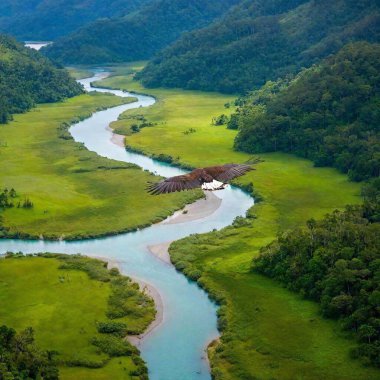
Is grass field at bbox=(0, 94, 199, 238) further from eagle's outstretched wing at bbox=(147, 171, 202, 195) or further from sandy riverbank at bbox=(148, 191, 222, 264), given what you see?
eagle's outstretched wing at bbox=(147, 171, 202, 195)

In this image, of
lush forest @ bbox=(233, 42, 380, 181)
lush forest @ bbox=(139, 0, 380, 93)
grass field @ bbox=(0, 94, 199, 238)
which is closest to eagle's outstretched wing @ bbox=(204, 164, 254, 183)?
grass field @ bbox=(0, 94, 199, 238)

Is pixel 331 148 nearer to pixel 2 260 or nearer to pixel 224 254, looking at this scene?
pixel 224 254

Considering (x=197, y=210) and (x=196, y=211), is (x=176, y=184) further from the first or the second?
(x=197, y=210)

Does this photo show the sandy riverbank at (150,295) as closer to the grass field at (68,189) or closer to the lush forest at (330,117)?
the grass field at (68,189)

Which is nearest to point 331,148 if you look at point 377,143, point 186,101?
point 377,143

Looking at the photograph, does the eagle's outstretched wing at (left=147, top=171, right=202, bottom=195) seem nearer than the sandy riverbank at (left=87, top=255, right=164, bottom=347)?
Yes
